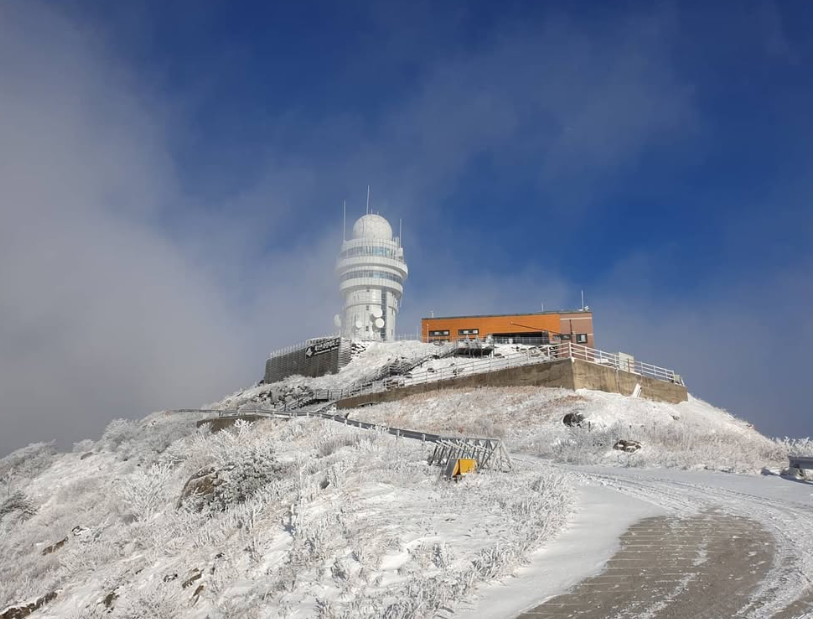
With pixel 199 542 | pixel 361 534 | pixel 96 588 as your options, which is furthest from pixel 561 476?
pixel 96 588

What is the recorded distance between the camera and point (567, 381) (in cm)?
2830

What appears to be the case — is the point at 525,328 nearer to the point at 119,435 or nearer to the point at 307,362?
the point at 307,362

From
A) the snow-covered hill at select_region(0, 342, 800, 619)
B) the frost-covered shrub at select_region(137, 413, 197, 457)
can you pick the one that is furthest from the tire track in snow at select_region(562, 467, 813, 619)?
the frost-covered shrub at select_region(137, 413, 197, 457)

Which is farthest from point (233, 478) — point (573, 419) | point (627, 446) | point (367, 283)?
point (367, 283)

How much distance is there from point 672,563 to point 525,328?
179 ft

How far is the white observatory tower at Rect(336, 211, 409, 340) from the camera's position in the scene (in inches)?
2697

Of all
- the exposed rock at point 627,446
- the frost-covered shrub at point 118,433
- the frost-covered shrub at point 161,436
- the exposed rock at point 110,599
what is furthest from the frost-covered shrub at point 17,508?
the exposed rock at point 627,446

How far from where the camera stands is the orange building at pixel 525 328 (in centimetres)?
5909

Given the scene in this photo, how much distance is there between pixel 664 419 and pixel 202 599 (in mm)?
23303

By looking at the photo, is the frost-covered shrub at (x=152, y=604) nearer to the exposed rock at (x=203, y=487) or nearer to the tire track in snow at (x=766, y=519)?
the exposed rock at (x=203, y=487)

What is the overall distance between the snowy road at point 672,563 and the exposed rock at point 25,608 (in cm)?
779

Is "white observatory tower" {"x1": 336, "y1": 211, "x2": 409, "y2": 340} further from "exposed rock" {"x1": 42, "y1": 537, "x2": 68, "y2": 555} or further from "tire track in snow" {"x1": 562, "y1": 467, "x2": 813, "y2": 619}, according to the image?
"tire track in snow" {"x1": 562, "y1": 467, "x2": 813, "y2": 619}

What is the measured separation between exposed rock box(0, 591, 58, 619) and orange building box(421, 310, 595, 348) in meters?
50.4

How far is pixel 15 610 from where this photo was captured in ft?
30.0
